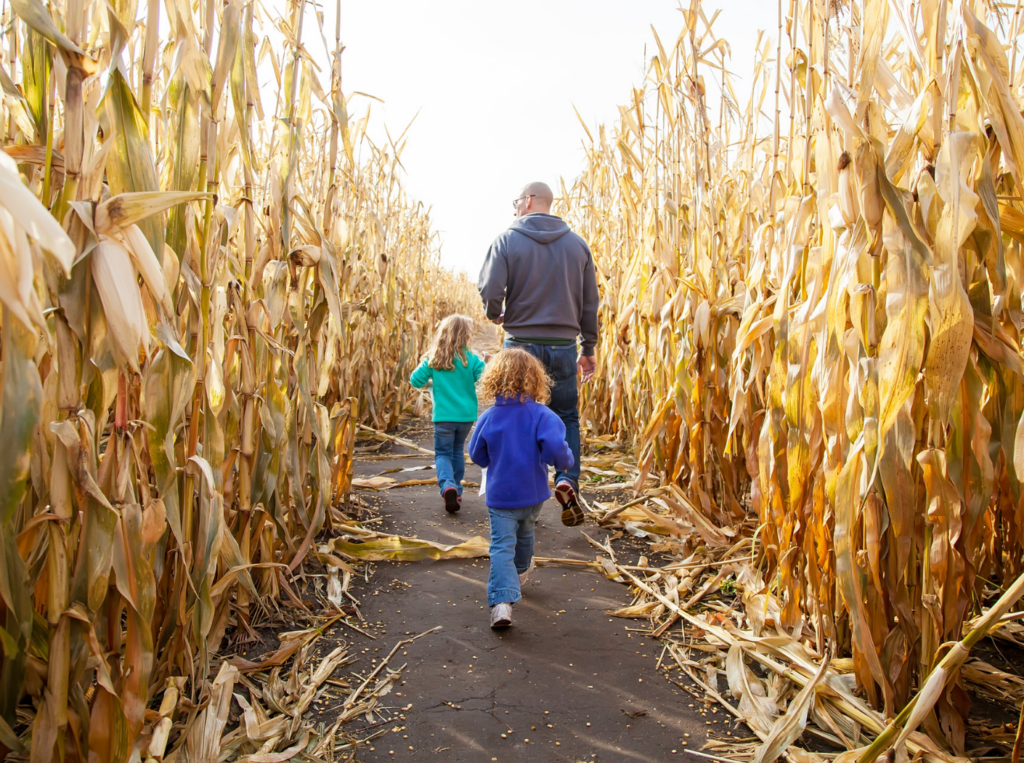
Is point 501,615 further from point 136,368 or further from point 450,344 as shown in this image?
point 450,344

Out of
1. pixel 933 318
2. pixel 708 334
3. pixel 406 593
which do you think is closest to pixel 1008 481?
pixel 933 318

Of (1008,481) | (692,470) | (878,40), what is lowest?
(692,470)

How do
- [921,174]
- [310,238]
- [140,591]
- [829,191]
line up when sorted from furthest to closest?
1. [310,238]
2. [829,191]
3. [921,174]
4. [140,591]

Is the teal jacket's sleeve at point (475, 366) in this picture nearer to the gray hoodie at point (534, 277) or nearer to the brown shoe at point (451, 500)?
the gray hoodie at point (534, 277)

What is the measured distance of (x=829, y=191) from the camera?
1.62 m

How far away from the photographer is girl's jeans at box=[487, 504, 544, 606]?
2.29m

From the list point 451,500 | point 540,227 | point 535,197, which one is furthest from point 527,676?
point 535,197

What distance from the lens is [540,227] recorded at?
3494 millimetres

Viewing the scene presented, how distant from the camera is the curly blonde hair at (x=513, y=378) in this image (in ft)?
8.26

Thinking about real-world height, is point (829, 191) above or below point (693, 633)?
above

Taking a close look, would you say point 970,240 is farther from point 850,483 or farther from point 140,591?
point 140,591

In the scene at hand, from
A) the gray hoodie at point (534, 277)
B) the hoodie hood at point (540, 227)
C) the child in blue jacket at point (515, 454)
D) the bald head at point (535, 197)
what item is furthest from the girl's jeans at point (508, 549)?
the bald head at point (535, 197)

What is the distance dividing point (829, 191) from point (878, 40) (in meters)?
0.33

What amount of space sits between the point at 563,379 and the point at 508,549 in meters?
1.31
